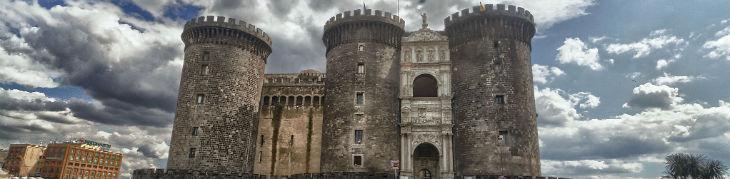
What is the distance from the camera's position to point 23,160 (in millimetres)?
130625

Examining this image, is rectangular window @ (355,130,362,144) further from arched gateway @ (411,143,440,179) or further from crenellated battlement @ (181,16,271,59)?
crenellated battlement @ (181,16,271,59)

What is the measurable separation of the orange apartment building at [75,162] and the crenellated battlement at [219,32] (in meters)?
105

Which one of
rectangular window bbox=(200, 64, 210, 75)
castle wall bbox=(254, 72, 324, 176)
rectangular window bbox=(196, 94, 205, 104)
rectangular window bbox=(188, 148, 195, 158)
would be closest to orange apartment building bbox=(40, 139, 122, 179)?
castle wall bbox=(254, 72, 324, 176)

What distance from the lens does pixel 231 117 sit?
45.1 metres

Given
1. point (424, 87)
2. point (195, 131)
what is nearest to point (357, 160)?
point (424, 87)

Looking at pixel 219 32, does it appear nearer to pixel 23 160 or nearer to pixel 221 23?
A: pixel 221 23

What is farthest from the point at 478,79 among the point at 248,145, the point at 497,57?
the point at 248,145

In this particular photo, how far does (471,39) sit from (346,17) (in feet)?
39.6

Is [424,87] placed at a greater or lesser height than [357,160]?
greater

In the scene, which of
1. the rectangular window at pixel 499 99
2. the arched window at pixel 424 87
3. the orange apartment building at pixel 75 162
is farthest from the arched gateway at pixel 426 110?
the orange apartment building at pixel 75 162

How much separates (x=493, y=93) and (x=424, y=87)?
855 centimetres

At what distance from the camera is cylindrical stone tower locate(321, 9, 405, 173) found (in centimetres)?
4312

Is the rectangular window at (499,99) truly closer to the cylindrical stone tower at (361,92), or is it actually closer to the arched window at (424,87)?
the arched window at (424,87)

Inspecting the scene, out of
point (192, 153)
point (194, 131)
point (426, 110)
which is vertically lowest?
point (192, 153)
